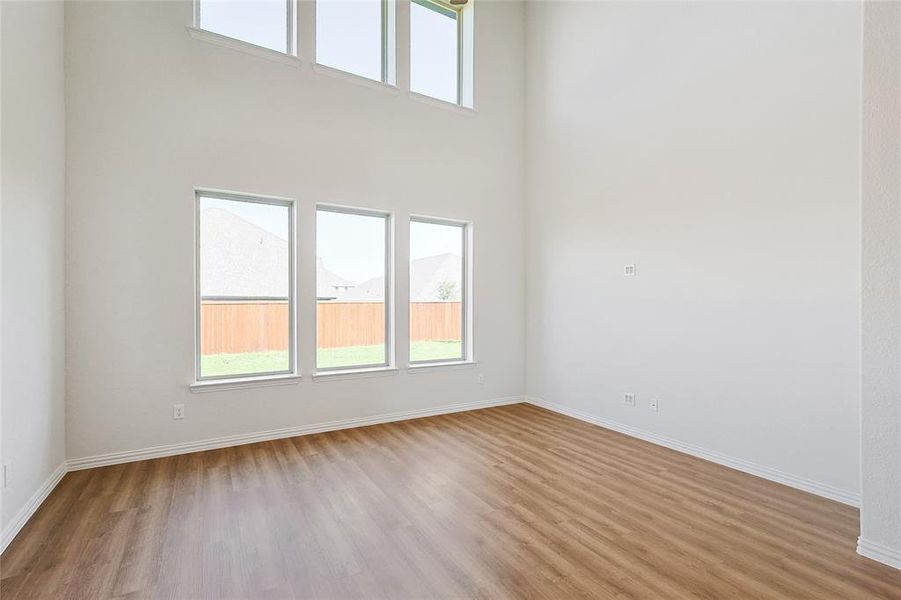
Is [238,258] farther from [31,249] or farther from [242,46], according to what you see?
[242,46]

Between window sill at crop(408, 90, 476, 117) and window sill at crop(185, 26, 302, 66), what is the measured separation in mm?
1233

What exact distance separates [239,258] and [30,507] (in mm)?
2256

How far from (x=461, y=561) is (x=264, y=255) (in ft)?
10.6

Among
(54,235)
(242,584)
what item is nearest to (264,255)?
(54,235)

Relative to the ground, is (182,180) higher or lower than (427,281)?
higher

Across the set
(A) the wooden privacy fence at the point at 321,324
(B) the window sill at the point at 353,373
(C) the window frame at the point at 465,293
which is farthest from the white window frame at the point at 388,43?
(B) the window sill at the point at 353,373

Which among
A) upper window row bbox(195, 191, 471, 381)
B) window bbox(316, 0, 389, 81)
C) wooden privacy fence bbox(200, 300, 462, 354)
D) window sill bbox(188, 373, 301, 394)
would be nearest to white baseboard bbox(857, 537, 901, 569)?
upper window row bbox(195, 191, 471, 381)

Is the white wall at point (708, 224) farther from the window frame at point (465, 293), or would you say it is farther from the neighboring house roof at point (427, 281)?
the neighboring house roof at point (427, 281)

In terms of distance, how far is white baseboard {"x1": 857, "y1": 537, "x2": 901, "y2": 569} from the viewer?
6.99 ft

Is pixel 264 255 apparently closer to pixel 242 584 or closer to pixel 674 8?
pixel 242 584

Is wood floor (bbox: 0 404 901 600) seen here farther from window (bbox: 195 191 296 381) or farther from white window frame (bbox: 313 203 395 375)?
white window frame (bbox: 313 203 395 375)

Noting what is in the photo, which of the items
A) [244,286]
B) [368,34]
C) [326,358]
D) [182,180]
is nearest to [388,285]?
[326,358]

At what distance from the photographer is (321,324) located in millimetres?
4465

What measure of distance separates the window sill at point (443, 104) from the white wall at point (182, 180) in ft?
0.19
